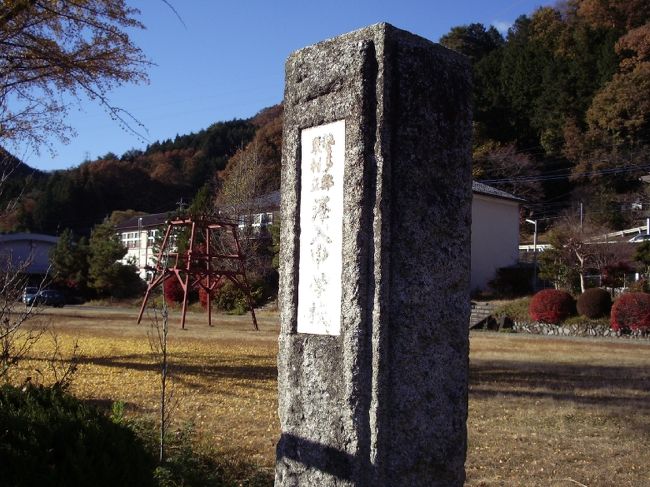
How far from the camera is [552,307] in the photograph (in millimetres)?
24984

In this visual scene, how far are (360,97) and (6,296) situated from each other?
3.80 meters

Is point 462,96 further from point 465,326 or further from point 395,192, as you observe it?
point 465,326

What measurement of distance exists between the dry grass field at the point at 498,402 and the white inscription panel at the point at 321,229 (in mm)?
2237

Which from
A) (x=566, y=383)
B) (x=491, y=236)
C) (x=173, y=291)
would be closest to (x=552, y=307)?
(x=491, y=236)

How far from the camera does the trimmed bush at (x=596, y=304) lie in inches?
959

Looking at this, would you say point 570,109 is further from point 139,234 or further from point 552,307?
point 139,234

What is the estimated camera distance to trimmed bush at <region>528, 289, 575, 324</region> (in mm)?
24906

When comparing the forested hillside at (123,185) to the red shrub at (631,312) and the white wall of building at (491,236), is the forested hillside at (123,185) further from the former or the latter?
the red shrub at (631,312)

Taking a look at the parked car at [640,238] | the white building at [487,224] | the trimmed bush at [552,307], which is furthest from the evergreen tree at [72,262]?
the parked car at [640,238]

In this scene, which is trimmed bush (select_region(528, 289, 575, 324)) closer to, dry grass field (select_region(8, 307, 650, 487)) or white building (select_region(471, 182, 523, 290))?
white building (select_region(471, 182, 523, 290))

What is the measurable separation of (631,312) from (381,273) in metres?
22.0

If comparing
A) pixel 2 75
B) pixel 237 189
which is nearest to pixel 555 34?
pixel 237 189

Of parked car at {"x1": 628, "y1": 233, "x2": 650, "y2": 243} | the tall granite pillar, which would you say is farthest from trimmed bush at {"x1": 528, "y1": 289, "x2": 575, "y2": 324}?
the tall granite pillar

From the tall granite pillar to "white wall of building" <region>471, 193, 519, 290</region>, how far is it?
30.8 metres
